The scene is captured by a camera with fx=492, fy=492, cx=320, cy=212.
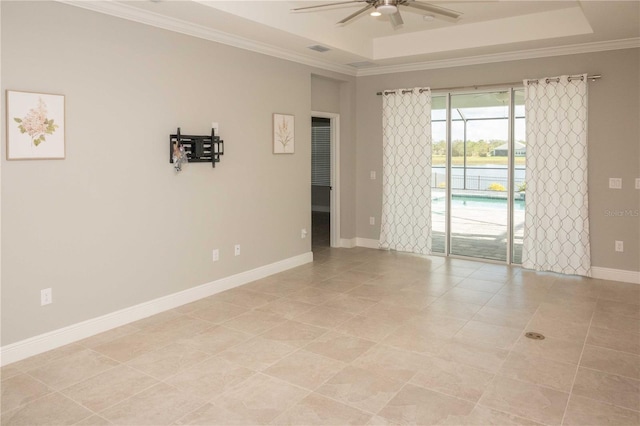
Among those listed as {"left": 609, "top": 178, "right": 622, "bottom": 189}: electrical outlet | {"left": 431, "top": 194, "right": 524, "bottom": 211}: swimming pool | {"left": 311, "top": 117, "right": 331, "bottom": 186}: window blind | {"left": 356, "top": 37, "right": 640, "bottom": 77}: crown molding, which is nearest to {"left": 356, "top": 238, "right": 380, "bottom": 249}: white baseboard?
{"left": 431, "top": 194, "right": 524, "bottom": 211}: swimming pool

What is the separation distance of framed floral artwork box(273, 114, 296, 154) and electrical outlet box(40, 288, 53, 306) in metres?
2.91

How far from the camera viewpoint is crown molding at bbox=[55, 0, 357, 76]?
3.85 m

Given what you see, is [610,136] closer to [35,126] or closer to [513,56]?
Answer: [513,56]

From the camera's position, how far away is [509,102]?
20.3 ft

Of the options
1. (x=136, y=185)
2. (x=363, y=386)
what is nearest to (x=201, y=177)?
(x=136, y=185)

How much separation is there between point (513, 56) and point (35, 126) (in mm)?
5230

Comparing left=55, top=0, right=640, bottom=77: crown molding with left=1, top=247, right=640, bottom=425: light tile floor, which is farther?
left=55, top=0, right=640, bottom=77: crown molding

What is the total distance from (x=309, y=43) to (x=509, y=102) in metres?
2.66

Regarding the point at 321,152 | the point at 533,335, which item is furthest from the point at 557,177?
the point at 321,152

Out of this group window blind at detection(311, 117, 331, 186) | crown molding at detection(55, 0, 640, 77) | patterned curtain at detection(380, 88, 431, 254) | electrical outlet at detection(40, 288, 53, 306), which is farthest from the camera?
window blind at detection(311, 117, 331, 186)

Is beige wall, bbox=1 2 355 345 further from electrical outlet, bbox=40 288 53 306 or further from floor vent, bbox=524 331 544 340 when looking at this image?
floor vent, bbox=524 331 544 340

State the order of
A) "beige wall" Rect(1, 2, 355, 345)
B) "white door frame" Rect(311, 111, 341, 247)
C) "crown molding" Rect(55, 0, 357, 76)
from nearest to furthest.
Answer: "beige wall" Rect(1, 2, 355, 345) → "crown molding" Rect(55, 0, 357, 76) → "white door frame" Rect(311, 111, 341, 247)

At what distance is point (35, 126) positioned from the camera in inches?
137

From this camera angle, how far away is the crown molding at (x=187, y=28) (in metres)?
3.85
